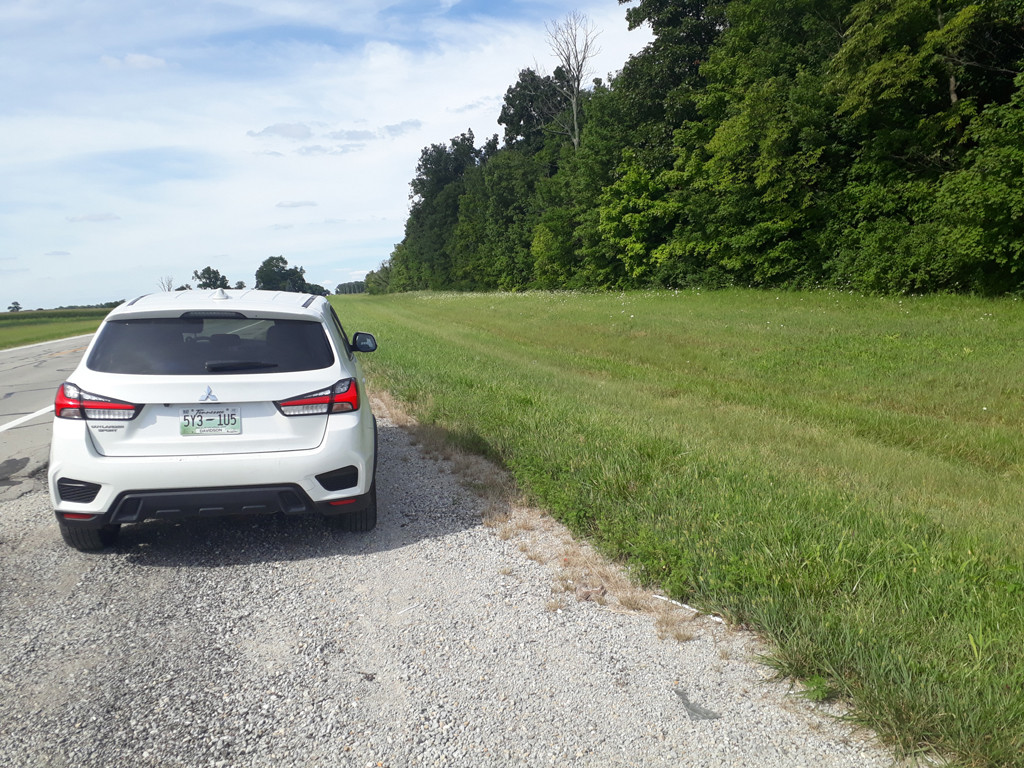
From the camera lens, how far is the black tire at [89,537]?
15.5 ft

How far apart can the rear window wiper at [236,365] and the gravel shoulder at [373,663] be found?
1.30m

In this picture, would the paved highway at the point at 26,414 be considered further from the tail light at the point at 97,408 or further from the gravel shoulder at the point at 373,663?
the tail light at the point at 97,408

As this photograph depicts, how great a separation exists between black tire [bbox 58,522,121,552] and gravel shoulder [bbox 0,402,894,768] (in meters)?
0.10

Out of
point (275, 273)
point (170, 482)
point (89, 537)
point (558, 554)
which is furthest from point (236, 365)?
point (275, 273)

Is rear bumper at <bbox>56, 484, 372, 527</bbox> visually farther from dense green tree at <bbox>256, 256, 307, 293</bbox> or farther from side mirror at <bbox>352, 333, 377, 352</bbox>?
dense green tree at <bbox>256, 256, 307, 293</bbox>

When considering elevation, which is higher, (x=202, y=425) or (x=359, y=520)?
(x=202, y=425)

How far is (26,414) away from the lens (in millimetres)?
10352

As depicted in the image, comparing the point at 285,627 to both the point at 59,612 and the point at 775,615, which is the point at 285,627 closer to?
the point at 59,612

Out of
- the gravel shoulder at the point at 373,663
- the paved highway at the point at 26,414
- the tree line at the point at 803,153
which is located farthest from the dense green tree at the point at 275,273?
the gravel shoulder at the point at 373,663

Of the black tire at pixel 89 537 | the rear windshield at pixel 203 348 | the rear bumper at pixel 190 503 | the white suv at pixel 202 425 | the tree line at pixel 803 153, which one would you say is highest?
the tree line at pixel 803 153

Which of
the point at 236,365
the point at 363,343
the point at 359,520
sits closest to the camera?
the point at 236,365

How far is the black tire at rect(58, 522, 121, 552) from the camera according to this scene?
4723 millimetres

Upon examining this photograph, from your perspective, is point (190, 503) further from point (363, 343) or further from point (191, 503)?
point (363, 343)

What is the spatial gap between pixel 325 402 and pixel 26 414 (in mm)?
8132
